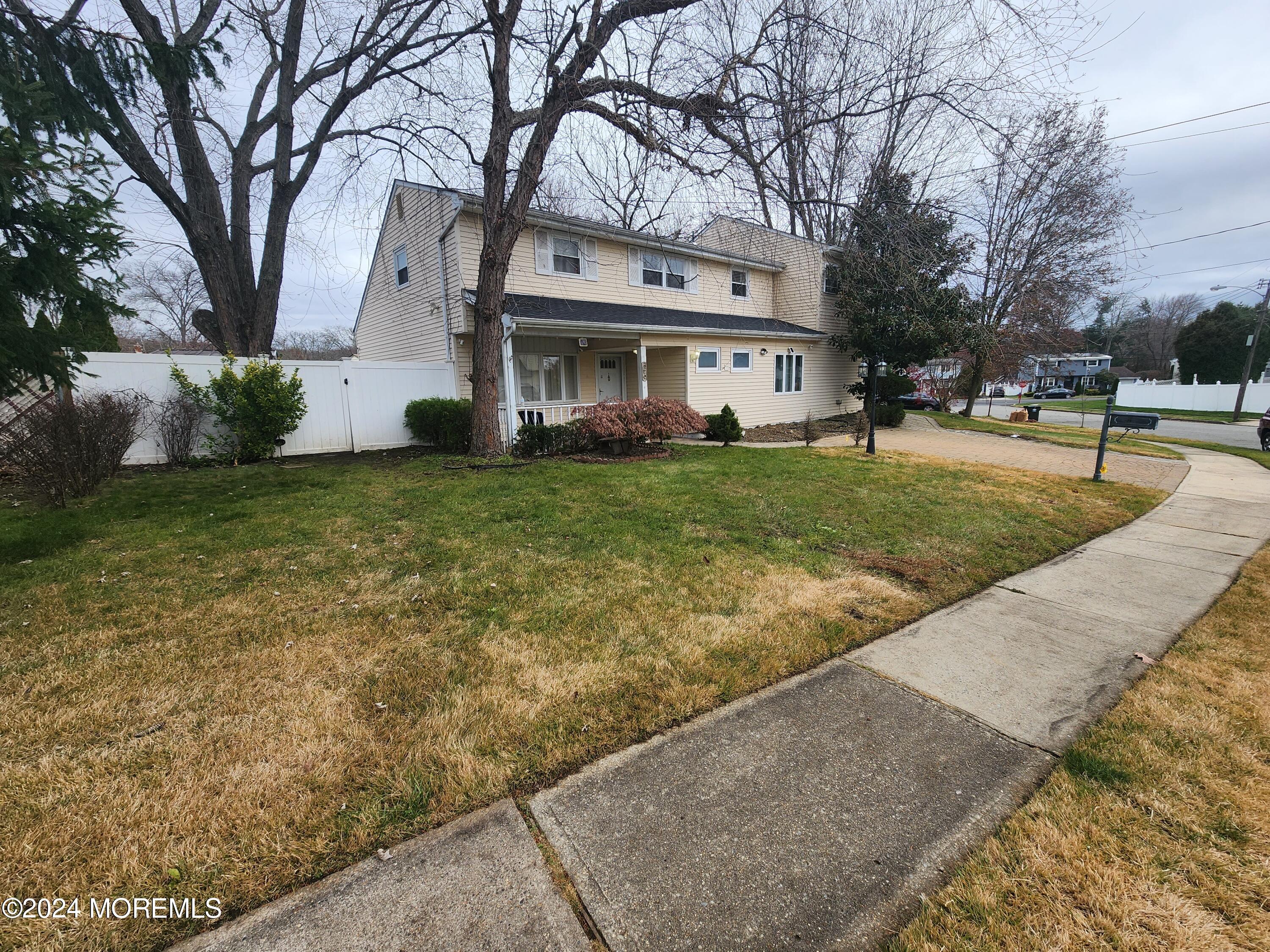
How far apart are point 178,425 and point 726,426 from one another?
11.3 meters

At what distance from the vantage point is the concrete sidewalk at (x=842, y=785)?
1.59m

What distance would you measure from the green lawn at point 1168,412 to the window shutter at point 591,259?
1918 centimetres

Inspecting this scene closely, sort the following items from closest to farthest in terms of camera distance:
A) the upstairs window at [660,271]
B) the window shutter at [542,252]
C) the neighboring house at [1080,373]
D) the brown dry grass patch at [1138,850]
Result: the brown dry grass patch at [1138,850] → the window shutter at [542,252] → the upstairs window at [660,271] → the neighboring house at [1080,373]

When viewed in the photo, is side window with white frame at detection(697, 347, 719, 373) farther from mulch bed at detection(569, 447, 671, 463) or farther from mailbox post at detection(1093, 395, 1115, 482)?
mailbox post at detection(1093, 395, 1115, 482)

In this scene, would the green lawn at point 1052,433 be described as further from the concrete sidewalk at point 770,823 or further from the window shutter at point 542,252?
the window shutter at point 542,252

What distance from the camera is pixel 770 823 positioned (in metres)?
1.90

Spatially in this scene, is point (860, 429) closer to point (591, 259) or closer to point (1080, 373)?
point (591, 259)

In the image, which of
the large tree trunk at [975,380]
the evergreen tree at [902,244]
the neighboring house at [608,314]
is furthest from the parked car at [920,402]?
the evergreen tree at [902,244]

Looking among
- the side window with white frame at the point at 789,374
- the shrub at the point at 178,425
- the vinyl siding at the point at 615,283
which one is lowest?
the shrub at the point at 178,425

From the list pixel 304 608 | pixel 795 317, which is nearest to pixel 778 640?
pixel 304 608

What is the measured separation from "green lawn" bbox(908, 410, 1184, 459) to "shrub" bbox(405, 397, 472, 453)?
50.3 feet

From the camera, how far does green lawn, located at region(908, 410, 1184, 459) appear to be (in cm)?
1271

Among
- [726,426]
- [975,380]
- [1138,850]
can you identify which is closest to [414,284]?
[726,426]

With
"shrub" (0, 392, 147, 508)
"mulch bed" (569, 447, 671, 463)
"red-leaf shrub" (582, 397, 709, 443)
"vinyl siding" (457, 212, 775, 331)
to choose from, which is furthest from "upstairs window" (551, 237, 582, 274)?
"shrub" (0, 392, 147, 508)
